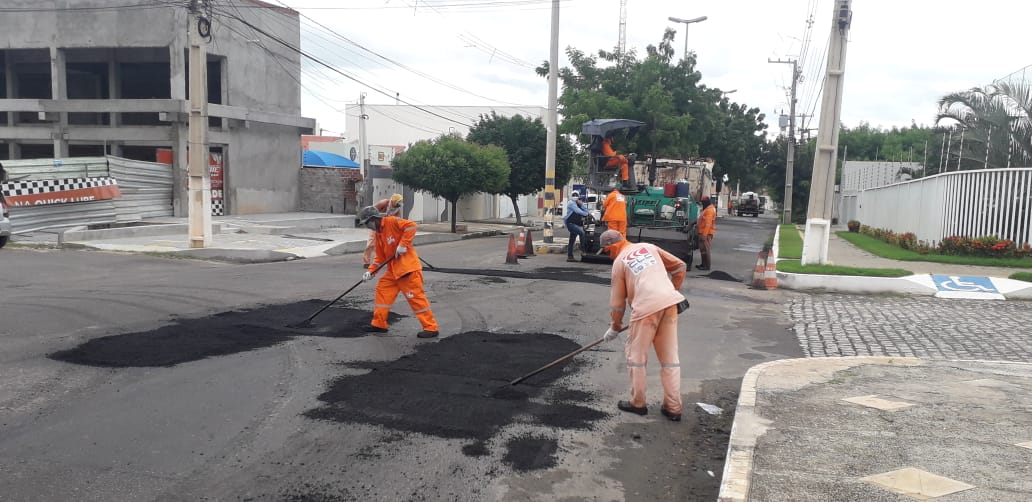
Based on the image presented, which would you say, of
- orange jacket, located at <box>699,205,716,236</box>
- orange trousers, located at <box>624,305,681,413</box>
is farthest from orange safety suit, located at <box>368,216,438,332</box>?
orange jacket, located at <box>699,205,716,236</box>

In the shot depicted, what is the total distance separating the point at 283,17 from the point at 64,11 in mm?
6915

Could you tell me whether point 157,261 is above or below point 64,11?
below

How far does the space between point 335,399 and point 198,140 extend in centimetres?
1241

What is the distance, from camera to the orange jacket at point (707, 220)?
15867 mm

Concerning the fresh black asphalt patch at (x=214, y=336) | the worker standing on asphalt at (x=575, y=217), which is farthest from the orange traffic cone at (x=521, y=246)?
the fresh black asphalt patch at (x=214, y=336)

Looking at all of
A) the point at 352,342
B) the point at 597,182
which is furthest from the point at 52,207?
the point at 352,342

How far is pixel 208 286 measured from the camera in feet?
37.7

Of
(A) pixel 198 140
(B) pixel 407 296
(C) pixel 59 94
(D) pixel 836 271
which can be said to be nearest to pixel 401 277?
(B) pixel 407 296

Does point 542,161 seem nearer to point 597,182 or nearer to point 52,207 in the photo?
point 597,182

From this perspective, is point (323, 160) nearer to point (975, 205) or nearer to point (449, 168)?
point (449, 168)

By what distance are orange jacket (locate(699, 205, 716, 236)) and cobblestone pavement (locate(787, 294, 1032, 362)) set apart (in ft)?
11.1

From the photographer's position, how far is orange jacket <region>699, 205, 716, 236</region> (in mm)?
15867

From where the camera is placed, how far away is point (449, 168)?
87.9ft

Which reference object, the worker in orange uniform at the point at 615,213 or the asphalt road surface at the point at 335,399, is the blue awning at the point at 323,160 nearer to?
the worker in orange uniform at the point at 615,213
